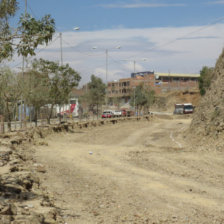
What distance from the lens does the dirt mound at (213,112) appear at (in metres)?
25.3

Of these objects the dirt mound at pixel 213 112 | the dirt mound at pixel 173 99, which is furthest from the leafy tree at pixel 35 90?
the dirt mound at pixel 173 99

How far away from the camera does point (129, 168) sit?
1698 cm

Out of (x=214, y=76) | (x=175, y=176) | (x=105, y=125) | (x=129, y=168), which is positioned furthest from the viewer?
(x=105, y=125)

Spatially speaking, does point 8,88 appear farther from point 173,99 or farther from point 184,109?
point 173,99

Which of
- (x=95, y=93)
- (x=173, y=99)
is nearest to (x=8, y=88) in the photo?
(x=95, y=93)

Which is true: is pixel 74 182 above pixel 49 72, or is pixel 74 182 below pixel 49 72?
below

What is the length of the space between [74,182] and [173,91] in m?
107

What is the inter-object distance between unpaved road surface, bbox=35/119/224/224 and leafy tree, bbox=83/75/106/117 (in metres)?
67.0

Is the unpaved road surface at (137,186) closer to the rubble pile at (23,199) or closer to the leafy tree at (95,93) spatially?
the rubble pile at (23,199)

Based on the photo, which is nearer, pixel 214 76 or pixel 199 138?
pixel 199 138

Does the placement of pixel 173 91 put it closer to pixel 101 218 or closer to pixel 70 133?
pixel 70 133

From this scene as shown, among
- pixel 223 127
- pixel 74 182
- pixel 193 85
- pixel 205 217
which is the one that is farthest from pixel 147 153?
pixel 193 85

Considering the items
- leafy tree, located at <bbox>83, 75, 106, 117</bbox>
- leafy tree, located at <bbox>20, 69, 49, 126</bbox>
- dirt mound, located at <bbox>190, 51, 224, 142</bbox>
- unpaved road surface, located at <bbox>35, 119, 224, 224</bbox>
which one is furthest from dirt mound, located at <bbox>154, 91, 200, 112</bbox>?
unpaved road surface, located at <bbox>35, 119, 224, 224</bbox>

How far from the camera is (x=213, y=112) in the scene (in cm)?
2753
